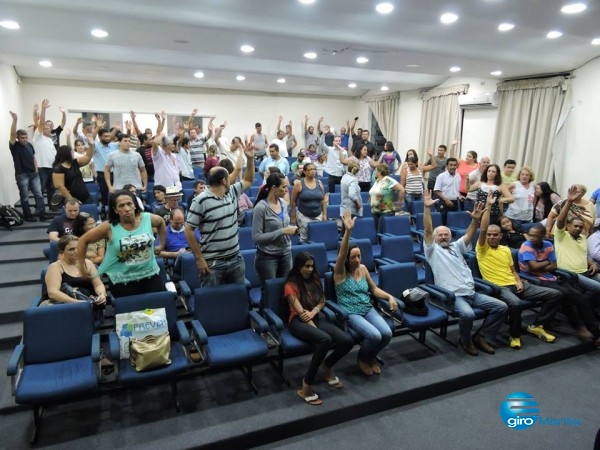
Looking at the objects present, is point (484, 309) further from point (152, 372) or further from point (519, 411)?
point (152, 372)

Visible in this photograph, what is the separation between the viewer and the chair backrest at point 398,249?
477cm

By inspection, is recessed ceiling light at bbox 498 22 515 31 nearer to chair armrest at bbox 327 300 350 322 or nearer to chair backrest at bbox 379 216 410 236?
chair backrest at bbox 379 216 410 236

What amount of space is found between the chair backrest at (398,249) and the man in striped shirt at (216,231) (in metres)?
1.94

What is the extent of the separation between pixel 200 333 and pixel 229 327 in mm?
388

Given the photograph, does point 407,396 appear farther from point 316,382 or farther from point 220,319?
point 220,319

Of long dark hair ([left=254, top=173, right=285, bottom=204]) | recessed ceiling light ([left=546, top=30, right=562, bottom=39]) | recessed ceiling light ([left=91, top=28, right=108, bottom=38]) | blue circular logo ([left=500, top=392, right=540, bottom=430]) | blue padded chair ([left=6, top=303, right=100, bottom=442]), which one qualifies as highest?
recessed ceiling light ([left=546, top=30, right=562, bottom=39])

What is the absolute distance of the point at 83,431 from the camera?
2.70 meters

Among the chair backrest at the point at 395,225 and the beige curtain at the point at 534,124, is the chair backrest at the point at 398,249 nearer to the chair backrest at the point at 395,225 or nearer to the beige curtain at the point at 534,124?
the chair backrest at the point at 395,225

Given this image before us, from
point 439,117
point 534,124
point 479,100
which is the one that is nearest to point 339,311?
point 534,124

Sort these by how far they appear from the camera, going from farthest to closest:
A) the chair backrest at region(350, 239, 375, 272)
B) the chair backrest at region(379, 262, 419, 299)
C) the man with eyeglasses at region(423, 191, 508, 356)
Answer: the chair backrest at region(350, 239, 375, 272)
the chair backrest at region(379, 262, 419, 299)
the man with eyeglasses at region(423, 191, 508, 356)

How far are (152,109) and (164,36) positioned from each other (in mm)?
6084

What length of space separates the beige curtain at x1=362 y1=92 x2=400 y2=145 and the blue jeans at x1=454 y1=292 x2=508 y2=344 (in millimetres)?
8696

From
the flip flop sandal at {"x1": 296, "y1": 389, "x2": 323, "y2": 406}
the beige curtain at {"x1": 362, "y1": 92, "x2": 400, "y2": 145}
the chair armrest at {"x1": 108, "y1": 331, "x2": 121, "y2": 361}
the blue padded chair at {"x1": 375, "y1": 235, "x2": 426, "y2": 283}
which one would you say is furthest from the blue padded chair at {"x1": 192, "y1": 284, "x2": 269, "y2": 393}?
the beige curtain at {"x1": 362, "y1": 92, "x2": 400, "y2": 145}

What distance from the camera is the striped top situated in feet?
10.3
